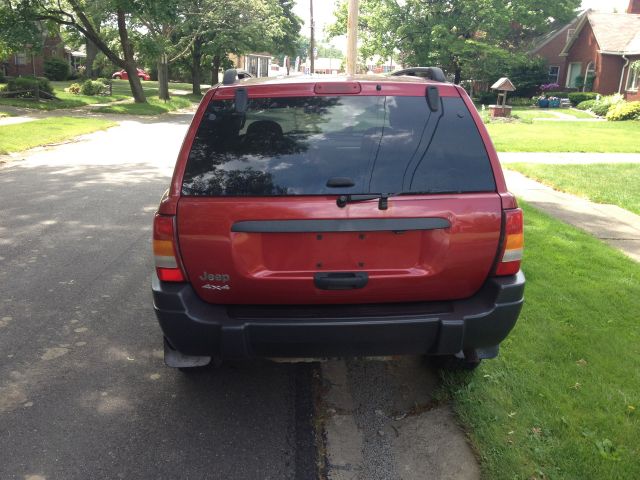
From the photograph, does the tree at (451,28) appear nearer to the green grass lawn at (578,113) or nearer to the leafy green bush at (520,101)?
the leafy green bush at (520,101)

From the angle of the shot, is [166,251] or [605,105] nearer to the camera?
[166,251]

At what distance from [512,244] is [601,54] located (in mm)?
41610


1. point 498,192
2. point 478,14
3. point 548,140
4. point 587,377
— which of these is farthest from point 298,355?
point 478,14

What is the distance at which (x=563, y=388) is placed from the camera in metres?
3.58

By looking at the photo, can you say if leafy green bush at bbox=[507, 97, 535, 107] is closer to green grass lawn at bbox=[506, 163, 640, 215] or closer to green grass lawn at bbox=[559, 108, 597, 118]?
green grass lawn at bbox=[559, 108, 597, 118]

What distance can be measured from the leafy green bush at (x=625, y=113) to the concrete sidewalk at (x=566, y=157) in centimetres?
1342

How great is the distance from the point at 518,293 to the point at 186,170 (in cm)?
187

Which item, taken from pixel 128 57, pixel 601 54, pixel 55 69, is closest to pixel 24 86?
pixel 128 57

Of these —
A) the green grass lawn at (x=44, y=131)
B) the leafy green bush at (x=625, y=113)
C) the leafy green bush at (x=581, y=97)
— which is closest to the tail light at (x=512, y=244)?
the green grass lawn at (x=44, y=131)

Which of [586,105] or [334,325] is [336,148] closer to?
[334,325]

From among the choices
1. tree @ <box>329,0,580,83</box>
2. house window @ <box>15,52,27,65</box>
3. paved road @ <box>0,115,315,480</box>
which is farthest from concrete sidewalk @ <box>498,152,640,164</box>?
house window @ <box>15,52,27,65</box>

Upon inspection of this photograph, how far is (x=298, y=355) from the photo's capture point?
3.05m

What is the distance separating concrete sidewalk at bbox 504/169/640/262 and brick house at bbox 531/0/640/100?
29159 millimetres

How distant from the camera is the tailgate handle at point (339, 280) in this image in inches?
116
